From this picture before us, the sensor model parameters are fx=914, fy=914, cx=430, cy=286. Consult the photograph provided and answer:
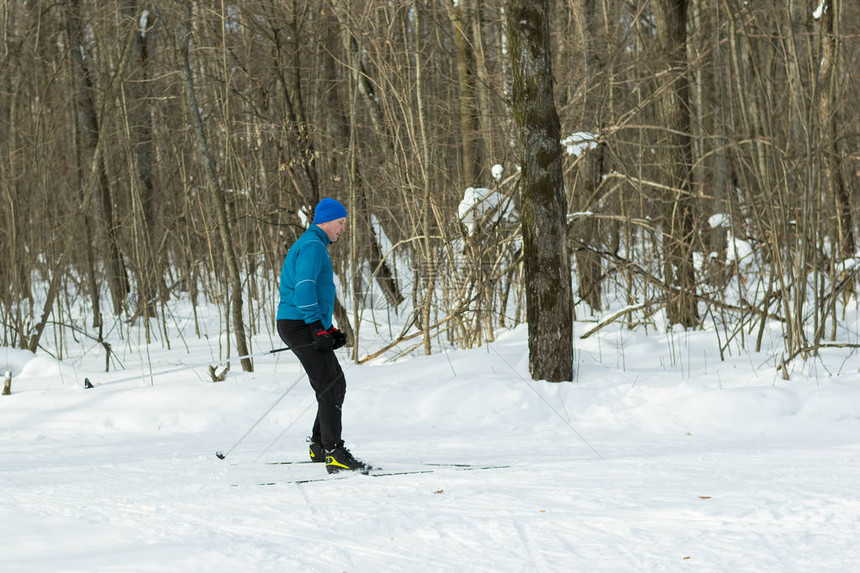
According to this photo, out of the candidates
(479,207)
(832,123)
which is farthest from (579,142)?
(832,123)

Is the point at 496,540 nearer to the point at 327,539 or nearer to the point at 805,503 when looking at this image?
the point at 327,539

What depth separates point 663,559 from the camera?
13.6 ft

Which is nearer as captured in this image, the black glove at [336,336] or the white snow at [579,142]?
the black glove at [336,336]

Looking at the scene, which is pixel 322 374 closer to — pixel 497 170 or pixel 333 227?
pixel 333 227

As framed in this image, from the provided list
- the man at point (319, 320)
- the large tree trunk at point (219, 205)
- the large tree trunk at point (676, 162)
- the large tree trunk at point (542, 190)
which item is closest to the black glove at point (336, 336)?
the man at point (319, 320)

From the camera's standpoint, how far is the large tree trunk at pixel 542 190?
8.61 m

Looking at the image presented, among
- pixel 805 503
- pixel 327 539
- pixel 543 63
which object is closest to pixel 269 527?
pixel 327 539

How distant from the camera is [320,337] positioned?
241 inches

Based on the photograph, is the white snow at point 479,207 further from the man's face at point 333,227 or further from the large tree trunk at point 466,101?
the man's face at point 333,227

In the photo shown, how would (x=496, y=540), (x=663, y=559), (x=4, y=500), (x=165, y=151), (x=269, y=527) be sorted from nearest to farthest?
1. (x=663, y=559)
2. (x=496, y=540)
3. (x=269, y=527)
4. (x=4, y=500)
5. (x=165, y=151)

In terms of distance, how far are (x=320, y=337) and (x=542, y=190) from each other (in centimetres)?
331

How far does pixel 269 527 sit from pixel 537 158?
16.0ft

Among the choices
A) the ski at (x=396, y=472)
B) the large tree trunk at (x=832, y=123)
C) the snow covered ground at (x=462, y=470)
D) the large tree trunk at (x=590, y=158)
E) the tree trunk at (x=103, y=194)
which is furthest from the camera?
the tree trunk at (x=103, y=194)

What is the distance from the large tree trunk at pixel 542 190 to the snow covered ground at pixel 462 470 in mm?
474
